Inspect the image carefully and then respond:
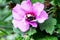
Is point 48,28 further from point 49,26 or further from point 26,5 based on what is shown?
point 26,5

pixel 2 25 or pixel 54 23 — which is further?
pixel 2 25

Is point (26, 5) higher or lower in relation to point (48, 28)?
higher

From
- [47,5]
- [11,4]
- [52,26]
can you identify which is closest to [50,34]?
[52,26]

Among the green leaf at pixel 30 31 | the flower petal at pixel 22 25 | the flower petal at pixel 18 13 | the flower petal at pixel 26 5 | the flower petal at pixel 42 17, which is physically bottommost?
the green leaf at pixel 30 31

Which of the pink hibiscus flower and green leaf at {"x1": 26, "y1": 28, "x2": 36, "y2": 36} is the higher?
the pink hibiscus flower

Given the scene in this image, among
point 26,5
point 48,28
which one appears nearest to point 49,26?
point 48,28

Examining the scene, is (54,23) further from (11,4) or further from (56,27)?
(11,4)

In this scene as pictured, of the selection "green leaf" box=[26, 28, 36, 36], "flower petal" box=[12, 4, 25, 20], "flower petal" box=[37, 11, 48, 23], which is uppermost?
"flower petal" box=[12, 4, 25, 20]

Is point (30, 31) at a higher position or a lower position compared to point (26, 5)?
lower
